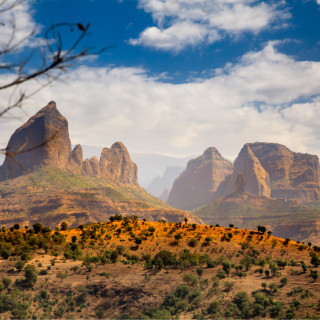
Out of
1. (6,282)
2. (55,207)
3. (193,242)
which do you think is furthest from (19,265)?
(55,207)

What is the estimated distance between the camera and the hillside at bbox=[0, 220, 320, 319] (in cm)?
3741

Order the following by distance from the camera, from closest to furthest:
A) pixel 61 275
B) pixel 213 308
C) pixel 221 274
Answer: pixel 213 308 < pixel 61 275 < pixel 221 274

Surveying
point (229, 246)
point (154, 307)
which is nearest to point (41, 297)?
point (154, 307)

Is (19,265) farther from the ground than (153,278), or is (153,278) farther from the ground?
(19,265)

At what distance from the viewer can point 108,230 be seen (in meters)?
68.4

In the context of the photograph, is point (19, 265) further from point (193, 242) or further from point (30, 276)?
point (193, 242)

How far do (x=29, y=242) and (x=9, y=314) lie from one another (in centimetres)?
2036

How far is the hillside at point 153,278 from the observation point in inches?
1473

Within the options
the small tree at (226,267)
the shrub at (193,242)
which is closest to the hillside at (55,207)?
the shrub at (193,242)

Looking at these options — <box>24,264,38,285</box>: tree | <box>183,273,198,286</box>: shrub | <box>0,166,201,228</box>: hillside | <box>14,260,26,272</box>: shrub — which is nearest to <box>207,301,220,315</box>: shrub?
<box>183,273,198,286</box>: shrub

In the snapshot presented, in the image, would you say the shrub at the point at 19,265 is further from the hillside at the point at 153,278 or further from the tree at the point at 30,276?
the tree at the point at 30,276

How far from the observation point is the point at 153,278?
45.1m

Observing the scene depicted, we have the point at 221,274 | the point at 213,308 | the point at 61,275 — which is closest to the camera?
the point at 213,308

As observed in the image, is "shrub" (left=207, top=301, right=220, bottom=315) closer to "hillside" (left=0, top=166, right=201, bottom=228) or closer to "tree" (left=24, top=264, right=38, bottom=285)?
"tree" (left=24, top=264, right=38, bottom=285)
